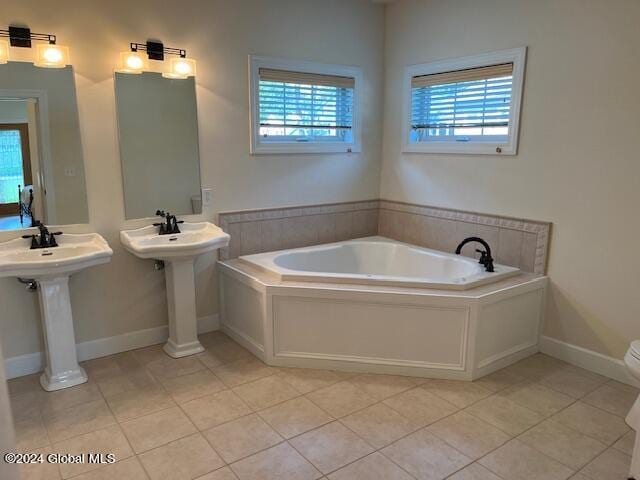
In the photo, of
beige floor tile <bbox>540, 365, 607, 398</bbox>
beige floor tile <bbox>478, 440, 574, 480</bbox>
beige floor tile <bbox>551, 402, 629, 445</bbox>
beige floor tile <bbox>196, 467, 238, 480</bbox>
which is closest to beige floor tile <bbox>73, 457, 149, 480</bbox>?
beige floor tile <bbox>196, 467, 238, 480</bbox>

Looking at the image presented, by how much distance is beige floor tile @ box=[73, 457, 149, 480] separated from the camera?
7.19 ft

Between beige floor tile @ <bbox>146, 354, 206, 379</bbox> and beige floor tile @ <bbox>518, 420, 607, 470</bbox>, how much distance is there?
2.04m

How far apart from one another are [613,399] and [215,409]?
7.65 feet

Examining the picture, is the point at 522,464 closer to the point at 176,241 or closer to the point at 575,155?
the point at 575,155

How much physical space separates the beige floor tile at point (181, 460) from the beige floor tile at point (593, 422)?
1861 millimetres

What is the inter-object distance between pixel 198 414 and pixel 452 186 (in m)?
2.57

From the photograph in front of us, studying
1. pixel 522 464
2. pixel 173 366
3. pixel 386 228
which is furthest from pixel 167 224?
pixel 522 464

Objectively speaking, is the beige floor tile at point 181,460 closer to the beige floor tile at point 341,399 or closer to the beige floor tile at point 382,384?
the beige floor tile at point 341,399

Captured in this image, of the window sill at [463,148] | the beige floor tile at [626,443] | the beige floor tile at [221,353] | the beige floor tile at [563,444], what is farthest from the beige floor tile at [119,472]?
the window sill at [463,148]

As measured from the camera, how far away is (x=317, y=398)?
9.38 ft

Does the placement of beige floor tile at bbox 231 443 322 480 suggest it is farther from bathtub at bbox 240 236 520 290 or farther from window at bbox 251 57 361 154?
window at bbox 251 57 361 154

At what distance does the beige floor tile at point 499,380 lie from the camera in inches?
118

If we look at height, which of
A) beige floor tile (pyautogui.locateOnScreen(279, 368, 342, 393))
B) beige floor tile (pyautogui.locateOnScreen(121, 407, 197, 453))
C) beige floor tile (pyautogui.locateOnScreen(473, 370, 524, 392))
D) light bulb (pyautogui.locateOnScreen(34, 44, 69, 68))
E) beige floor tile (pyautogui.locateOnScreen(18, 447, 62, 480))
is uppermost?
light bulb (pyautogui.locateOnScreen(34, 44, 69, 68))

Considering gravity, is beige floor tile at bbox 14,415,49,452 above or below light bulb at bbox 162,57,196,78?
below
